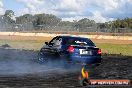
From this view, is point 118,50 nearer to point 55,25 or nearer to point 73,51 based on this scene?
point 73,51

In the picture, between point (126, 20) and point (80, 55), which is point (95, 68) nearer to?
point (80, 55)

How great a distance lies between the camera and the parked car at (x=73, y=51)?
17969 millimetres

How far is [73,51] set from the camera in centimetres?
1797

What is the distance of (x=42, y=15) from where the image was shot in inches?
6836

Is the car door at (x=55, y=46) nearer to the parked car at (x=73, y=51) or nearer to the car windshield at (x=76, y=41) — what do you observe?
the parked car at (x=73, y=51)

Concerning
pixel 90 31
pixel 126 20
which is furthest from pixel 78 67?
pixel 126 20

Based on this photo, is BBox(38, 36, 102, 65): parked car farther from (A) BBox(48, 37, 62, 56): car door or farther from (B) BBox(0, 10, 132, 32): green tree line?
(B) BBox(0, 10, 132, 32): green tree line

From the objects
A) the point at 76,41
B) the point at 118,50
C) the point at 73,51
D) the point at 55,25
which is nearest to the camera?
the point at 73,51

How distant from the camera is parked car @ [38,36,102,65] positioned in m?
18.0

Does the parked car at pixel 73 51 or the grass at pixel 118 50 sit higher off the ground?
the parked car at pixel 73 51

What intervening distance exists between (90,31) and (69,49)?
6171 cm

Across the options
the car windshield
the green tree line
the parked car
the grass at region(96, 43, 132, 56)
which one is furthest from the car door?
the green tree line

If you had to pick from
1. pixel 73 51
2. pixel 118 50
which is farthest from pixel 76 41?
pixel 118 50

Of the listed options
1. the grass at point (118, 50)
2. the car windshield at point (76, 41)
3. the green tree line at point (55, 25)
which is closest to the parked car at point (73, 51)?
the car windshield at point (76, 41)
